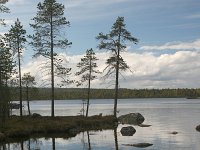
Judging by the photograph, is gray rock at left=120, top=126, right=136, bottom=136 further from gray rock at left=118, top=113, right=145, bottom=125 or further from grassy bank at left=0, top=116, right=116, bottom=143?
gray rock at left=118, top=113, right=145, bottom=125

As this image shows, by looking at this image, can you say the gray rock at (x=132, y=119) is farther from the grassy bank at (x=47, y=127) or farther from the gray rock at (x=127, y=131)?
the gray rock at (x=127, y=131)

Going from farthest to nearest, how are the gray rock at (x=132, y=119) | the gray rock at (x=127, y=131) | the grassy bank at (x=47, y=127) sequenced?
the gray rock at (x=132, y=119), the gray rock at (x=127, y=131), the grassy bank at (x=47, y=127)

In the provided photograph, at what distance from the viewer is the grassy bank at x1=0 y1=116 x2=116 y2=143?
4196cm

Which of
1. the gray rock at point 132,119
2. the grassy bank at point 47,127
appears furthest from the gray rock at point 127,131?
the gray rock at point 132,119

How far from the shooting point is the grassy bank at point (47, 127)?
4196 centimetres

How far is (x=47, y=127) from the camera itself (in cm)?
4625

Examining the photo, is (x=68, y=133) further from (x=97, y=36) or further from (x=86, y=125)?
(x=97, y=36)

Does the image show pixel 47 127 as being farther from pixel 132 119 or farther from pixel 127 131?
pixel 132 119

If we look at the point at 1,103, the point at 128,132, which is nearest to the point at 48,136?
the point at 1,103

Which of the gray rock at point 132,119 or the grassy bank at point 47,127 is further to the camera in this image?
the gray rock at point 132,119

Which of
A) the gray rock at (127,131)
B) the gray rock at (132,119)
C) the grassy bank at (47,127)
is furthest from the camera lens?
the gray rock at (132,119)

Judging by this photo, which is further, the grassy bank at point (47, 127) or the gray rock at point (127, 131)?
the gray rock at point (127, 131)

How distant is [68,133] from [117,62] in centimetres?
1710

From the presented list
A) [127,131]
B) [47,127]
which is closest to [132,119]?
[127,131]
